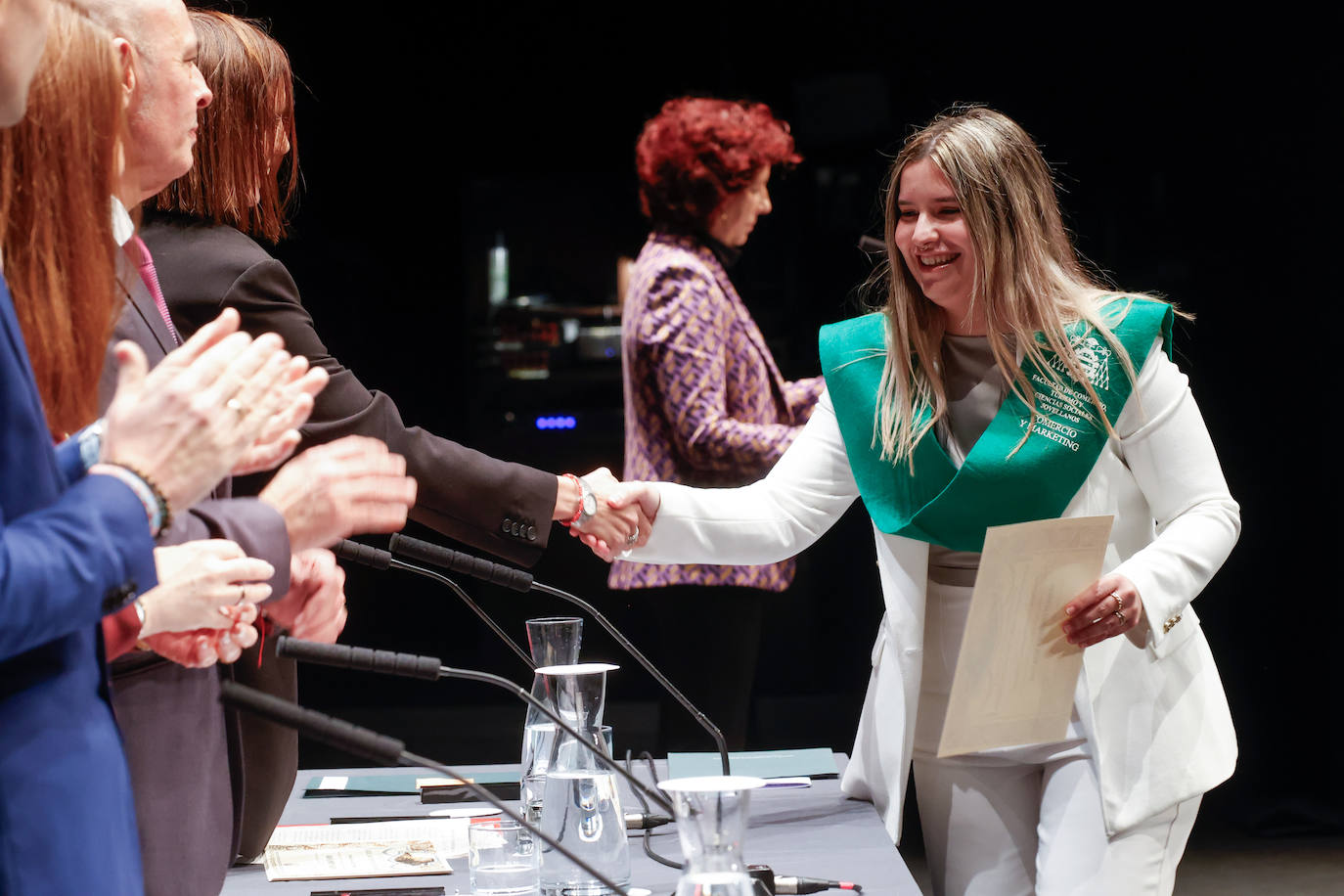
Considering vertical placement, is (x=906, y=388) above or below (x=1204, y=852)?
above

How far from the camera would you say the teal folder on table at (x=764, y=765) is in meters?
1.95

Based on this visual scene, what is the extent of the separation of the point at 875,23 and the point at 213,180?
3080 millimetres

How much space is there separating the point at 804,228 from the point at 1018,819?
2905 millimetres

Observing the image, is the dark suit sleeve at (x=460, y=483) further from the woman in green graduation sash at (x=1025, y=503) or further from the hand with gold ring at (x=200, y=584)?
the hand with gold ring at (x=200, y=584)

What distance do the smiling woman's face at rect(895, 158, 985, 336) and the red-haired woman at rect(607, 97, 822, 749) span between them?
0.80m

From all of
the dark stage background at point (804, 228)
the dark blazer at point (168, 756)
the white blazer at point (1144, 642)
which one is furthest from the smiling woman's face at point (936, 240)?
the dark stage background at point (804, 228)

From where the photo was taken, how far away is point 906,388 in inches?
76.8

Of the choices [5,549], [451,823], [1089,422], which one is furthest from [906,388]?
[5,549]

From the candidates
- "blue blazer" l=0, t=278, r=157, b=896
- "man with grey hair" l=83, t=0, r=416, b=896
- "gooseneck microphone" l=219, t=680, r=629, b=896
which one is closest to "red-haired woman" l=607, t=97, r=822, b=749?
"man with grey hair" l=83, t=0, r=416, b=896

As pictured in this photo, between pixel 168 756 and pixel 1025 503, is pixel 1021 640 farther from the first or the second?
pixel 168 756

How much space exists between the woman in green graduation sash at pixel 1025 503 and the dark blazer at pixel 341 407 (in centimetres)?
50

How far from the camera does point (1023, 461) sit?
1.85 meters

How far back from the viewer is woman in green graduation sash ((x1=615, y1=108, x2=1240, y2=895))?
1767 millimetres

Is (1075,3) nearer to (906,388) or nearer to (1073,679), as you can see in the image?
(906,388)
